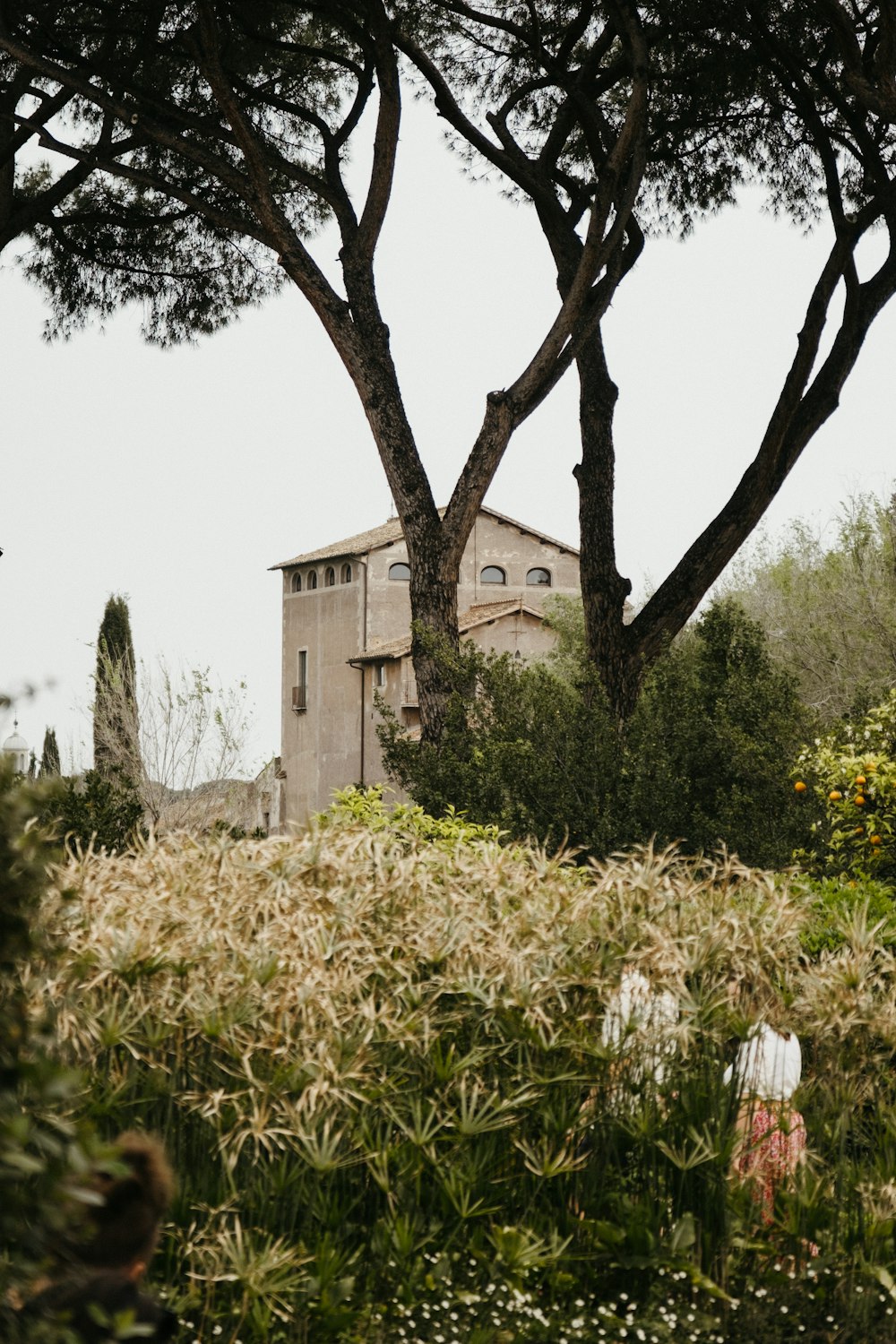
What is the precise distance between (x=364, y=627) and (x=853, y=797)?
109 ft

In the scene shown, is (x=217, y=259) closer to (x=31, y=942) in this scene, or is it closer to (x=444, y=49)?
(x=444, y=49)

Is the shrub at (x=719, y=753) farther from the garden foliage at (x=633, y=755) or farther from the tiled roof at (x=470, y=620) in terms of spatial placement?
the tiled roof at (x=470, y=620)

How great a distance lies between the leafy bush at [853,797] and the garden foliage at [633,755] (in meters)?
0.19

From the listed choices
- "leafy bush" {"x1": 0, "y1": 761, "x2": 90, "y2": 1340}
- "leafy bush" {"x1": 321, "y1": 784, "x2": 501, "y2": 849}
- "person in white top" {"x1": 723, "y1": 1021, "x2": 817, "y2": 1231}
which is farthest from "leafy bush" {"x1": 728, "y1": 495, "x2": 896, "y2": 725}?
"leafy bush" {"x1": 0, "y1": 761, "x2": 90, "y2": 1340}

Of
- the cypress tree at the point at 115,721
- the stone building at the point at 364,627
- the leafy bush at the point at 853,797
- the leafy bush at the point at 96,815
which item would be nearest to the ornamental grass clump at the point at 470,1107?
the leafy bush at the point at 96,815

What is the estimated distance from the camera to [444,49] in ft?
46.5

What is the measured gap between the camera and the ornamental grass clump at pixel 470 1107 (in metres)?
3.62

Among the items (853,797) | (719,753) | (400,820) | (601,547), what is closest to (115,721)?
(601,547)

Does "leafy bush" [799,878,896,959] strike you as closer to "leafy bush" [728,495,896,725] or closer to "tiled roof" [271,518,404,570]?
"leafy bush" [728,495,896,725]

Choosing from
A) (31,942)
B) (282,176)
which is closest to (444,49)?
(282,176)

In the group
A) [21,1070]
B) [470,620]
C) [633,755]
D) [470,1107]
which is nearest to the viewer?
[21,1070]

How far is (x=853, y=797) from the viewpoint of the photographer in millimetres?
9297

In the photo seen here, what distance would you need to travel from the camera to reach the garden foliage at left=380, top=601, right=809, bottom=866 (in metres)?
9.72

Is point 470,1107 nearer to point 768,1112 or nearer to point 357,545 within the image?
point 768,1112
